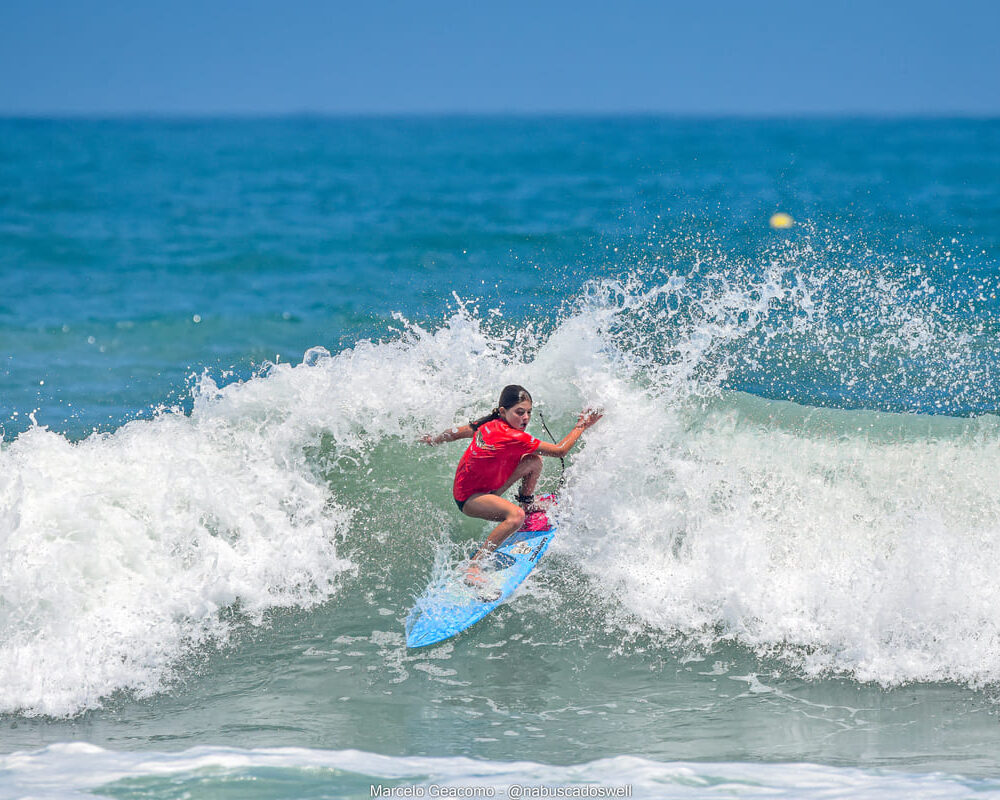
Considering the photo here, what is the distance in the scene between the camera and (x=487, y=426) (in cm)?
680

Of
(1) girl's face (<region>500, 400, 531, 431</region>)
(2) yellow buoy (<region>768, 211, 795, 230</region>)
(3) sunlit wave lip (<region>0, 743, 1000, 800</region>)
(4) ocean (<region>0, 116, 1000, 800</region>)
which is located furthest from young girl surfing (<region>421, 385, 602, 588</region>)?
(2) yellow buoy (<region>768, 211, 795, 230</region>)

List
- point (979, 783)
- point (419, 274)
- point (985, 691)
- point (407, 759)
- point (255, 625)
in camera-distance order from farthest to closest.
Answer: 1. point (419, 274)
2. point (255, 625)
3. point (985, 691)
4. point (407, 759)
5. point (979, 783)

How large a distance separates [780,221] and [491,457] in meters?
14.5

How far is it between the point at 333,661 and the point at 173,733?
1.06 meters

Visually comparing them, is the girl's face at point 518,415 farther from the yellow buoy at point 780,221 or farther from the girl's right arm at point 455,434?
the yellow buoy at point 780,221

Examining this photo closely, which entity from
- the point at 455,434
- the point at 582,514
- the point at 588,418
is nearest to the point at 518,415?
the point at 455,434


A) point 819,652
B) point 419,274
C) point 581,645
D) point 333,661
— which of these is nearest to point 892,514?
point 819,652

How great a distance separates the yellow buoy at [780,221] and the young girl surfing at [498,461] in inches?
494

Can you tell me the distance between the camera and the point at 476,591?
6555 mm

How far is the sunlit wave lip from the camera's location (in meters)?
4.57

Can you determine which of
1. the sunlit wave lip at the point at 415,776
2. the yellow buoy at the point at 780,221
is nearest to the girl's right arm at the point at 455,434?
the sunlit wave lip at the point at 415,776

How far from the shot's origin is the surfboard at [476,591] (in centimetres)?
624

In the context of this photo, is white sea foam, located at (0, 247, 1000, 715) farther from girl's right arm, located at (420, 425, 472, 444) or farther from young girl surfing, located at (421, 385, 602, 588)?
girl's right arm, located at (420, 425, 472, 444)

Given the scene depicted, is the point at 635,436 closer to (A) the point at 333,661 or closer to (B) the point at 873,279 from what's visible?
(A) the point at 333,661
